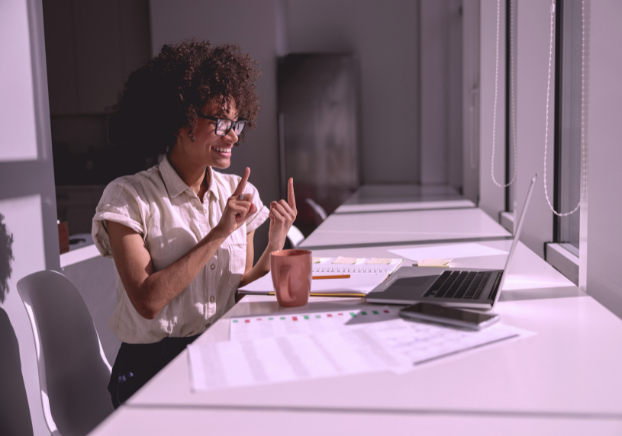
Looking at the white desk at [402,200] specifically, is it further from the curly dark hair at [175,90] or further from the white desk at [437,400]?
the white desk at [437,400]

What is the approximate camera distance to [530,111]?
2.16m

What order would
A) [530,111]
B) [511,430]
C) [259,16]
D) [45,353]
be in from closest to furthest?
[511,430] < [45,353] < [530,111] < [259,16]

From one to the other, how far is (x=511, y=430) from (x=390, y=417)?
0.42ft

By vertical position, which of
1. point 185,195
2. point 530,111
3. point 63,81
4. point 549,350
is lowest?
point 549,350

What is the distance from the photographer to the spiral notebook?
1.14 metres

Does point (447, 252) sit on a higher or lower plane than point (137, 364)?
higher

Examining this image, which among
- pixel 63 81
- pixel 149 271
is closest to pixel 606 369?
pixel 149 271

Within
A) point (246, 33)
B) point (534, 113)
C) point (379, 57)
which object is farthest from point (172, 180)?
point (379, 57)

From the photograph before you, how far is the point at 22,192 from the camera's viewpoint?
62.9 inches

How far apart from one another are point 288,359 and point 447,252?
3.24ft

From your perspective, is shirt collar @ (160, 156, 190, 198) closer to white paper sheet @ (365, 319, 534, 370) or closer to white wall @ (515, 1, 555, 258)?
white paper sheet @ (365, 319, 534, 370)

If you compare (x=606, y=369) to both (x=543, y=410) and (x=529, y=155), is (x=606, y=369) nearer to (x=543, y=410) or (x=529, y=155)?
(x=543, y=410)

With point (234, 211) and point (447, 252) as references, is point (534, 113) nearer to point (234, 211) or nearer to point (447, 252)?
point (447, 252)

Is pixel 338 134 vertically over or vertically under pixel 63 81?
under
